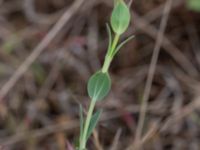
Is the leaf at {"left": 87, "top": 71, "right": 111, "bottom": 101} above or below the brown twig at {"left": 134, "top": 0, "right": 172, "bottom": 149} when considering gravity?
above

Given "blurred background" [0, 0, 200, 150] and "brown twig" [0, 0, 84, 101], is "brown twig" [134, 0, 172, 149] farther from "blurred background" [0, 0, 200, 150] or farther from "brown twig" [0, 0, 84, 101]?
"brown twig" [0, 0, 84, 101]

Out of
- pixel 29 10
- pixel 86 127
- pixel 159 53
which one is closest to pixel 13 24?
pixel 29 10

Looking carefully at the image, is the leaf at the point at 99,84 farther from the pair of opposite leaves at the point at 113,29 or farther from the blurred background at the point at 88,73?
the blurred background at the point at 88,73

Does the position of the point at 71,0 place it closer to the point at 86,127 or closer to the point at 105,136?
the point at 105,136

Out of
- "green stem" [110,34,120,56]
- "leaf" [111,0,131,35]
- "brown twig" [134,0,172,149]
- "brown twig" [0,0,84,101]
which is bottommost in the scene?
"brown twig" [134,0,172,149]

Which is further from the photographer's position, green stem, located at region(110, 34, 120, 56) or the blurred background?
the blurred background

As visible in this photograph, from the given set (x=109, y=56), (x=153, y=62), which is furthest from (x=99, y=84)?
(x=153, y=62)

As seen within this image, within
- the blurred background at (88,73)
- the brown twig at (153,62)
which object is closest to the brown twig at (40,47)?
the blurred background at (88,73)

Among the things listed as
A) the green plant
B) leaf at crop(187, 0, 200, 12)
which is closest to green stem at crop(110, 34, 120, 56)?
the green plant
